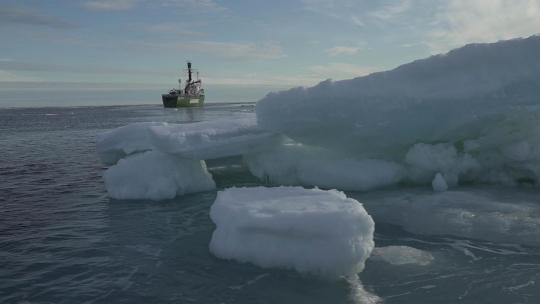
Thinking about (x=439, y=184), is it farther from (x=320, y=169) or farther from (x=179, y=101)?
(x=179, y=101)

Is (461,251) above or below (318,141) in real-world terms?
below

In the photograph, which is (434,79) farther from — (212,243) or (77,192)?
(77,192)

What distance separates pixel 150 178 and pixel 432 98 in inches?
272

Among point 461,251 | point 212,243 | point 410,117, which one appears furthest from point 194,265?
point 410,117

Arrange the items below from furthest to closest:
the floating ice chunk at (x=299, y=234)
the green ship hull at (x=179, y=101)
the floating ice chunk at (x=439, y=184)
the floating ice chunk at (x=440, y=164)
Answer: the green ship hull at (x=179, y=101) → the floating ice chunk at (x=440, y=164) → the floating ice chunk at (x=439, y=184) → the floating ice chunk at (x=299, y=234)

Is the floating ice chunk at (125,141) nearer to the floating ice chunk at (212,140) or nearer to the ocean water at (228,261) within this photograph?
the floating ice chunk at (212,140)

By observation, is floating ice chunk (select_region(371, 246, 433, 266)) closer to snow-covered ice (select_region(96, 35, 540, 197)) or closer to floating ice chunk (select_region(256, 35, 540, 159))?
snow-covered ice (select_region(96, 35, 540, 197))

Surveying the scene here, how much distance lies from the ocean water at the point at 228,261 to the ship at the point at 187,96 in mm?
79687

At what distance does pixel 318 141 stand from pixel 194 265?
5.39 meters

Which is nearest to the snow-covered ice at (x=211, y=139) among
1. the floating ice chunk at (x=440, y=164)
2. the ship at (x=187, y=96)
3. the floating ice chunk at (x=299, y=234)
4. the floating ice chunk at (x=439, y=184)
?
the floating ice chunk at (x=440, y=164)

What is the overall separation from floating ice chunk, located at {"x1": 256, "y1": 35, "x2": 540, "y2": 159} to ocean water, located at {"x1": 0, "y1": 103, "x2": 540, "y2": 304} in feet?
5.05

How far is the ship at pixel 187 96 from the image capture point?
3460 inches

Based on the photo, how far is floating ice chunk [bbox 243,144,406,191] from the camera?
969 cm

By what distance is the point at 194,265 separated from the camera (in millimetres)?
5820
